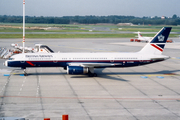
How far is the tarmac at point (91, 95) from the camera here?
66.5ft

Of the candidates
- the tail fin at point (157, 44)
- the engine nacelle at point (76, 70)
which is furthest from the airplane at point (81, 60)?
the tail fin at point (157, 44)

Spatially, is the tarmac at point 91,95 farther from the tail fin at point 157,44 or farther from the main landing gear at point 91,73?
the tail fin at point 157,44

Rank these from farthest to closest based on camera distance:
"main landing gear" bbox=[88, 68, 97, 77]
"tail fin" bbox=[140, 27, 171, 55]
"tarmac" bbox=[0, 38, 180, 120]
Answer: "tail fin" bbox=[140, 27, 171, 55] < "main landing gear" bbox=[88, 68, 97, 77] < "tarmac" bbox=[0, 38, 180, 120]

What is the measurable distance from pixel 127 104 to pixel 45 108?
7.62m

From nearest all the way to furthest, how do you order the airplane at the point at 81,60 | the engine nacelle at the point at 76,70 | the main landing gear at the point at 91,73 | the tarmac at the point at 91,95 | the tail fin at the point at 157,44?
1. the tarmac at the point at 91,95
2. the engine nacelle at the point at 76,70
3. the airplane at the point at 81,60
4. the main landing gear at the point at 91,73
5. the tail fin at the point at 157,44

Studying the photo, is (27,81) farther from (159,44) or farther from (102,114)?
(159,44)

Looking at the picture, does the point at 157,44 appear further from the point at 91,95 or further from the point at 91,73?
the point at 91,95

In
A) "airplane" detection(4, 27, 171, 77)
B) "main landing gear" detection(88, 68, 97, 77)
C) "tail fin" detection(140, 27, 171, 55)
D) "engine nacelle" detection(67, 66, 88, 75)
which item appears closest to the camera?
"engine nacelle" detection(67, 66, 88, 75)

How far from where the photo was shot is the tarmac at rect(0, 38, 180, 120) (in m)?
20.3

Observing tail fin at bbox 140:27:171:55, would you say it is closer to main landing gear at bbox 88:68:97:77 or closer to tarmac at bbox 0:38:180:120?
tarmac at bbox 0:38:180:120

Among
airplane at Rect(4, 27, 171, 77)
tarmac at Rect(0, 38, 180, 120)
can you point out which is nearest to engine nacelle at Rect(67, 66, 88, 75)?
airplane at Rect(4, 27, 171, 77)

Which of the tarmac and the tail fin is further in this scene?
the tail fin

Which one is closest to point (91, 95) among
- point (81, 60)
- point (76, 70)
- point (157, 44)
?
point (76, 70)

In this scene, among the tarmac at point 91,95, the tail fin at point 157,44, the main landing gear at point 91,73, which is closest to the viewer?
the tarmac at point 91,95
